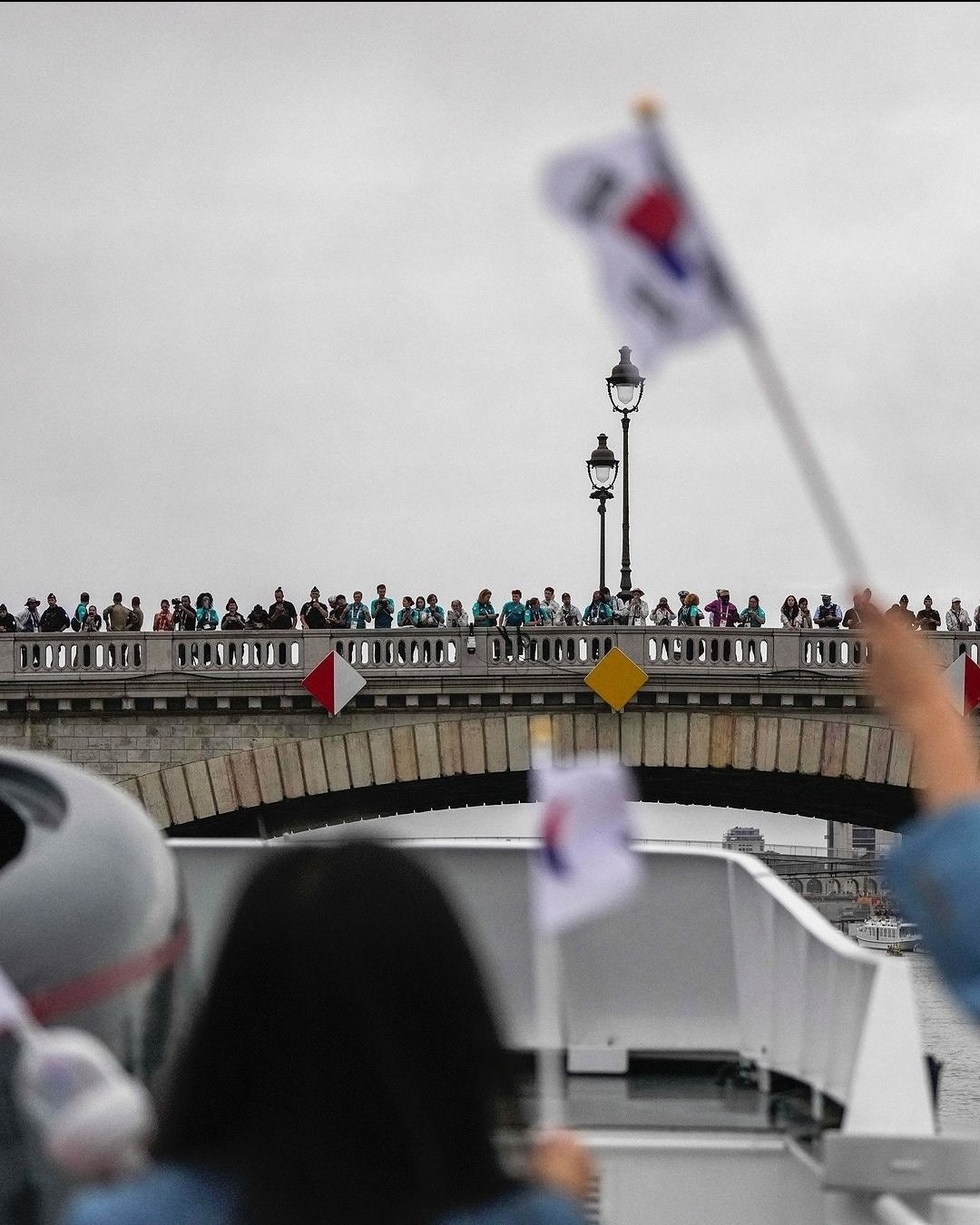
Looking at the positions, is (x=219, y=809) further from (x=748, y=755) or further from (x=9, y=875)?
(x=9, y=875)

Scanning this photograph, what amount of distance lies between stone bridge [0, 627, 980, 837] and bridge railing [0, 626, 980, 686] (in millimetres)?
32

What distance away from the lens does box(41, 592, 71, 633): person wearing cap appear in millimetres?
32281

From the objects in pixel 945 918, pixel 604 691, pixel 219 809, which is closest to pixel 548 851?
pixel 945 918

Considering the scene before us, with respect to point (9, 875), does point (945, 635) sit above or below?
above

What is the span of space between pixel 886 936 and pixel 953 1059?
5166 centimetres

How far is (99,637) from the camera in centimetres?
3183

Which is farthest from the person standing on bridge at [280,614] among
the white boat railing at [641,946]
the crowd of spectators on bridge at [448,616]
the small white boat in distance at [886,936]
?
the small white boat in distance at [886,936]

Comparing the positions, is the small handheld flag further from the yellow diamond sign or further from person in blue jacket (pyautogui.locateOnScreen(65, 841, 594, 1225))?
the yellow diamond sign

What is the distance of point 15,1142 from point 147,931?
52cm

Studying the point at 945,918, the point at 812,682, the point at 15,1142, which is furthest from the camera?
the point at 812,682

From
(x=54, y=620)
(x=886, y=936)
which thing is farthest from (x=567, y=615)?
(x=886, y=936)

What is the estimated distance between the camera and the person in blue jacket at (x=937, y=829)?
193cm

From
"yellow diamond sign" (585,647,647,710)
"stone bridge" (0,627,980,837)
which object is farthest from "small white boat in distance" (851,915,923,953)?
"yellow diamond sign" (585,647,647,710)

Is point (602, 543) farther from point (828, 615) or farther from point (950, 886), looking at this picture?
point (950, 886)
